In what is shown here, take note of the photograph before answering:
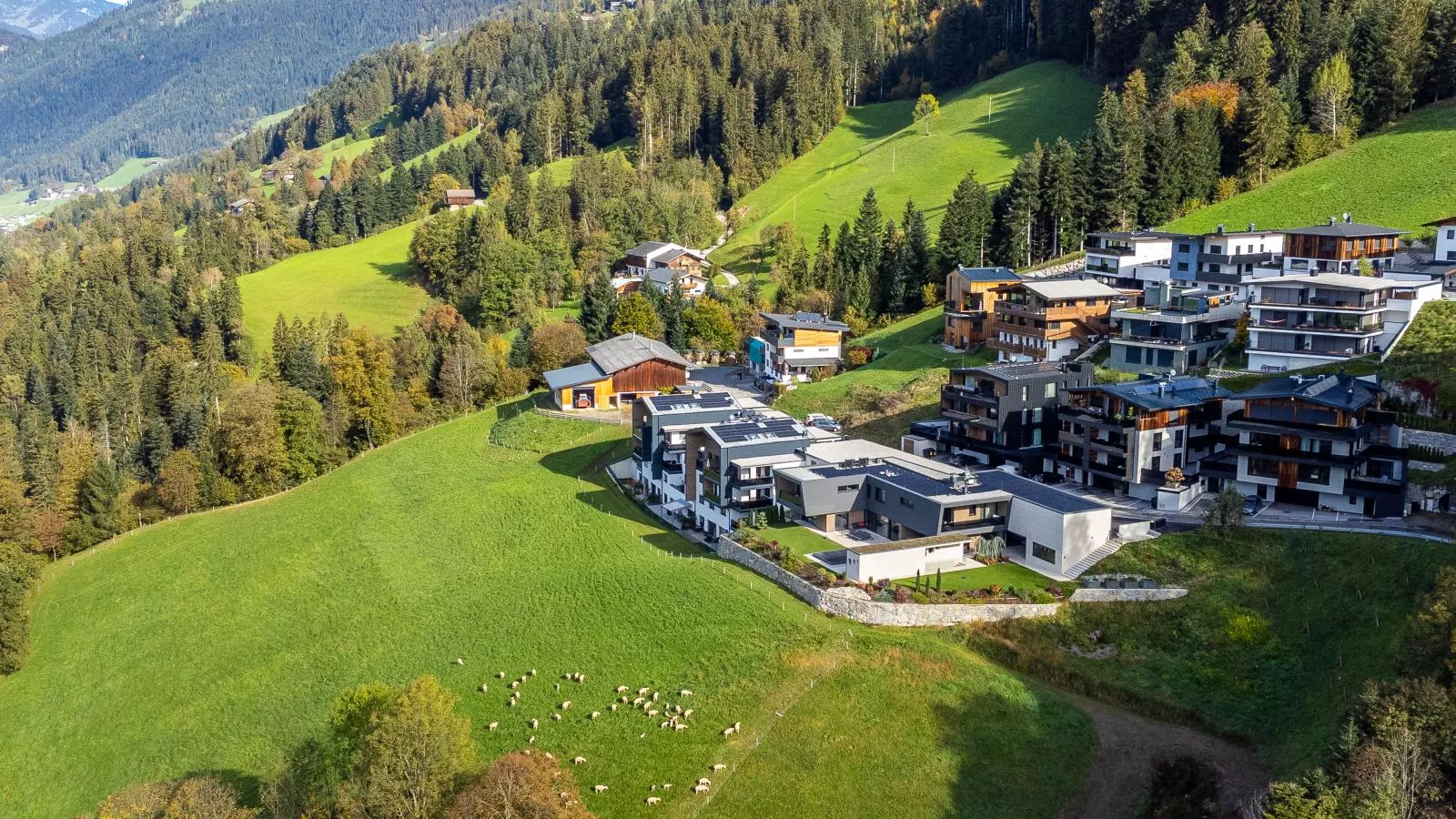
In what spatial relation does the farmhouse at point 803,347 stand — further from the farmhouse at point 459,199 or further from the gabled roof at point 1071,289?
the farmhouse at point 459,199

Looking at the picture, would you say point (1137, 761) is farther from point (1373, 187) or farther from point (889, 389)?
point (1373, 187)

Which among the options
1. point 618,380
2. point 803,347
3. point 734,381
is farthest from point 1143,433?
point 618,380

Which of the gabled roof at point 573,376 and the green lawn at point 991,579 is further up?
the gabled roof at point 573,376

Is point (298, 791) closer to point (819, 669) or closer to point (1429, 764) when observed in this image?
point (819, 669)

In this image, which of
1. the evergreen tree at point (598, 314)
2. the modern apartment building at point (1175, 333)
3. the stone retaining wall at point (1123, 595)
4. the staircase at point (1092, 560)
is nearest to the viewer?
the stone retaining wall at point (1123, 595)

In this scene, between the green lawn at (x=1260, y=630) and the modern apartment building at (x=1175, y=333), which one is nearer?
the green lawn at (x=1260, y=630)

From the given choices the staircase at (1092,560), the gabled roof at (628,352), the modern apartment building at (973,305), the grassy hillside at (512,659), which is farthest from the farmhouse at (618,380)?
the staircase at (1092,560)

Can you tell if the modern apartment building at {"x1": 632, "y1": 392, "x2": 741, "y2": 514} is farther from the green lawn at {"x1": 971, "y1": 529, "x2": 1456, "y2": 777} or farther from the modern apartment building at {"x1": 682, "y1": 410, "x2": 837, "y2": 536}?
the green lawn at {"x1": 971, "y1": 529, "x2": 1456, "y2": 777}
